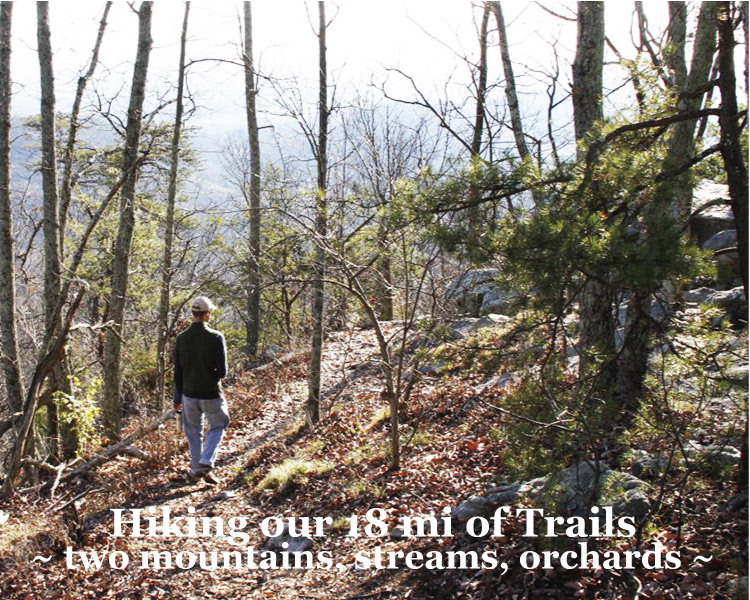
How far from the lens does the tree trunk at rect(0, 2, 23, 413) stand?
26.7ft

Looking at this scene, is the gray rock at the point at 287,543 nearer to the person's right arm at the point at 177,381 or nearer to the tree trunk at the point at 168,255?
the person's right arm at the point at 177,381

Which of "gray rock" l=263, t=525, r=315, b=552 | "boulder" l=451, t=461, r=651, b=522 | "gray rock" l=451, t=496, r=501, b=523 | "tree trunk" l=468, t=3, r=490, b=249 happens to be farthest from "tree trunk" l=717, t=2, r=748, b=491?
"gray rock" l=263, t=525, r=315, b=552

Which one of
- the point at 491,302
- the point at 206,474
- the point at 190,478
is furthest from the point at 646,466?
the point at 491,302

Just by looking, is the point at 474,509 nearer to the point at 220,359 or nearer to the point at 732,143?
the point at 220,359

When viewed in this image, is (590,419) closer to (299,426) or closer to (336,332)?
(299,426)

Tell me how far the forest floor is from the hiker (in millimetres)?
671

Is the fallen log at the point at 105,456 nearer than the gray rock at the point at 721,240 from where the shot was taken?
Yes

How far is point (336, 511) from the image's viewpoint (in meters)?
6.50

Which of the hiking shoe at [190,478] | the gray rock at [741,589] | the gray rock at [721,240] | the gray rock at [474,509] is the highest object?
the gray rock at [721,240]

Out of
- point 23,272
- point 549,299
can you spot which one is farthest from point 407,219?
point 23,272

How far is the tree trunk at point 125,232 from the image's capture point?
955 cm

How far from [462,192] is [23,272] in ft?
32.0

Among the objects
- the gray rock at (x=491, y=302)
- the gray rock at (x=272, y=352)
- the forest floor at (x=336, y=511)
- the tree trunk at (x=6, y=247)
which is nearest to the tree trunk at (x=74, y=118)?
the tree trunk at (x=6, y=247)

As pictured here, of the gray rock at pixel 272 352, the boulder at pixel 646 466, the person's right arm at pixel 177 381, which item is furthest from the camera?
the gray rock at pixel 272 352
